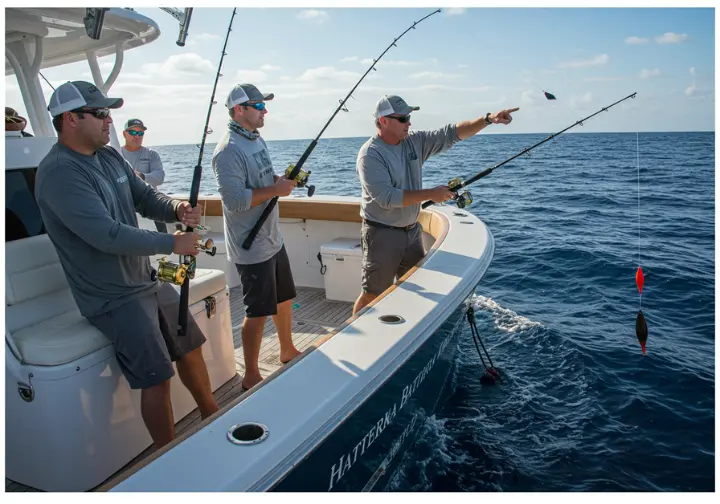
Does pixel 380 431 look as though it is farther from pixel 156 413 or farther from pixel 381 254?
pixel 381 254

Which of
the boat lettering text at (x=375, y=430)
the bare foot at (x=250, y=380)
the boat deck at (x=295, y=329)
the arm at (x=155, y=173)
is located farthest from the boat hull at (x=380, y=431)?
the arm at (x=155, y=173)

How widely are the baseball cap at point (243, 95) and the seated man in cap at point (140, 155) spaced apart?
1.94 m

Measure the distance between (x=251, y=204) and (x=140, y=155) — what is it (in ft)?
7.54

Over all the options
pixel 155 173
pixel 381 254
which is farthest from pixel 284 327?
pixel 155 173

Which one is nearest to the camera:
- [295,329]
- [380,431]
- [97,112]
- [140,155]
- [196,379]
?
[97,112]

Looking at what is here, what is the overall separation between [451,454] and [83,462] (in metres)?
2.17

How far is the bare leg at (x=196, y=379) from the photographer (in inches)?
97.7

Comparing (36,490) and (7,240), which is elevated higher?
(7,240)

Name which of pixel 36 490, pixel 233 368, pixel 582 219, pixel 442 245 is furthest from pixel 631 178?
pixel 36 490

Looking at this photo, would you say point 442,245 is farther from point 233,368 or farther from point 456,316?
point 233,368

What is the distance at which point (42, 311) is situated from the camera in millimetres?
2350

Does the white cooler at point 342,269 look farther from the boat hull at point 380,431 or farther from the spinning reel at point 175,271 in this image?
the spinning reel at point 175,271

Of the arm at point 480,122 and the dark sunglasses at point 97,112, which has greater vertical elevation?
the dark sunglasses at point 97,112

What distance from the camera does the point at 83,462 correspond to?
2.17m
